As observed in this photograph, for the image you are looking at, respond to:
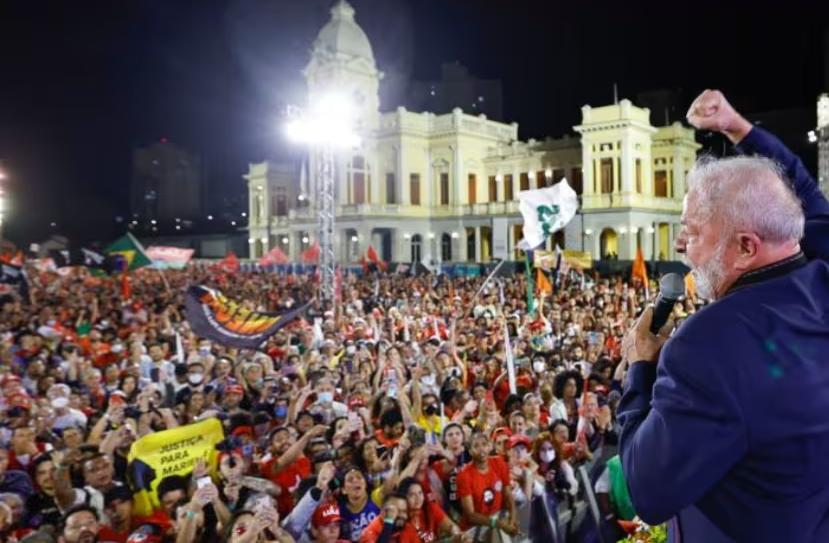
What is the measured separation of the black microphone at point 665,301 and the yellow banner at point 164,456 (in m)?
4.49

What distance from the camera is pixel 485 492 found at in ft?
18.0

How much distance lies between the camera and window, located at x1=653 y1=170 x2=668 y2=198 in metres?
43.2

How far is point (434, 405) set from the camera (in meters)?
7.73

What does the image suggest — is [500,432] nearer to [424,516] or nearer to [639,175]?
[424,516]

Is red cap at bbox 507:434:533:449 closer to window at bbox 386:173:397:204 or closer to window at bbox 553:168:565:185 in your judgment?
window at bbox 553:168:565:185

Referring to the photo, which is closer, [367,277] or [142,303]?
[142,303]

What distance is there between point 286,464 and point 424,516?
4.03ft

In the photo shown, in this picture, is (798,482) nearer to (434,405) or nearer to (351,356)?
(434,405)

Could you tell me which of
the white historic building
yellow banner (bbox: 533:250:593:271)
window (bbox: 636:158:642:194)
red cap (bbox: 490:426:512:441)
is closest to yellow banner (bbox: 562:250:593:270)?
yellow banner (bbox: 533:250:593:271)

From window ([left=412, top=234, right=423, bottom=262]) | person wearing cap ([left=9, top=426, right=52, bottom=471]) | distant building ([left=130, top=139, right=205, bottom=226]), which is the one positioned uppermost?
distant building ([left=130, top=139, right=205, bottom=226])

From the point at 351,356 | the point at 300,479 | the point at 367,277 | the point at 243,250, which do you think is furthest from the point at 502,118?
the point at 300,479

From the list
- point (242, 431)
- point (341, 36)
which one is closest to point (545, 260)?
point (242, 431)

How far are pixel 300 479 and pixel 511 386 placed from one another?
152 inches

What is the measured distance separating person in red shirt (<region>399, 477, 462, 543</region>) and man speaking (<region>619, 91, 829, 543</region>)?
3.48 m
